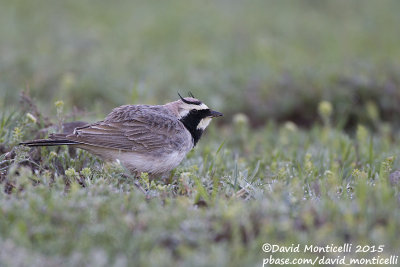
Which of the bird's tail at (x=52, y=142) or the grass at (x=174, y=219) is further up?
the bird's tail at (x=52, y=142)

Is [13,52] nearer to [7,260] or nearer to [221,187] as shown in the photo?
[221,187]

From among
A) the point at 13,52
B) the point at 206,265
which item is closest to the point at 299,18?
the point at 13,52

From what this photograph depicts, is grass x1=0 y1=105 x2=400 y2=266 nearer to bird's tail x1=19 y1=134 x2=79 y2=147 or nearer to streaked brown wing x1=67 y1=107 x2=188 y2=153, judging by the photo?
bird's tail x1=19 y1=134 x2=79 y2=147

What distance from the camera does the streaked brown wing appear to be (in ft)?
16.8

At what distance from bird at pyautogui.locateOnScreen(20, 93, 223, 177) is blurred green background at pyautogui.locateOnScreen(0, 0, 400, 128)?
1.00 metres

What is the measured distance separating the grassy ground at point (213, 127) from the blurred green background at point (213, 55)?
0.11ft

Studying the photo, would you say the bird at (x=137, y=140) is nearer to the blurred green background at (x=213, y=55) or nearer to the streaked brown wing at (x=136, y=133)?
the streaked brown wing at (x=136, y=133)

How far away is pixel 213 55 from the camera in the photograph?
10750 mm

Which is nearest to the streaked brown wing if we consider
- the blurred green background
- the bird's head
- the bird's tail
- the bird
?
the bird

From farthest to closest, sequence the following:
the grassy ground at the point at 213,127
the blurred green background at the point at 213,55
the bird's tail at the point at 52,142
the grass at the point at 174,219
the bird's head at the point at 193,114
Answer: the blurred green background at the point at 213,55 → the bird's head at the point at 193,114 → the bird's tail at the point at 52,142 → the grassy ground at the point at 213,127 → the grass at the point at 174,219

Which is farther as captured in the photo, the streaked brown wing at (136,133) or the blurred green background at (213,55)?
the blurred green background at (213,55)

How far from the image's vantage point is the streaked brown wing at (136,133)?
512cm

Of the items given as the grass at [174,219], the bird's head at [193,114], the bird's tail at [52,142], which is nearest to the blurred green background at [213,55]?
the bird's head at [193,114]

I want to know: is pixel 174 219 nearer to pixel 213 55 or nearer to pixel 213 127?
pixel 213 127
